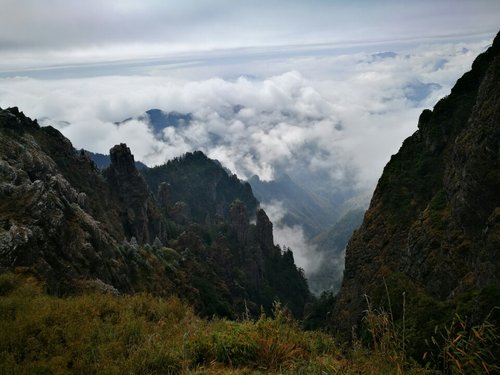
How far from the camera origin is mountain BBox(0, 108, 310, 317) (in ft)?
65.0

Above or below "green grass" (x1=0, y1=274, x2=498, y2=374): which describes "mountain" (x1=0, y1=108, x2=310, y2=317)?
below

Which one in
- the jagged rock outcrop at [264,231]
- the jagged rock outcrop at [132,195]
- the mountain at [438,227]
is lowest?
the jagged rock outcrop at [264,231]

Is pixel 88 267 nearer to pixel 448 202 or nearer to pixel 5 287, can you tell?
pixel 5 287

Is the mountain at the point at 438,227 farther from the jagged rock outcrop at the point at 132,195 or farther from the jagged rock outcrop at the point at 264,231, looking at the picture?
the jagged rock outcrop at the point at 264,231

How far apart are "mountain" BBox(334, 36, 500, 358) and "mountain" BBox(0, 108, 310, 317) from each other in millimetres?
6811

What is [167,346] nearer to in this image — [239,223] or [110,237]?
[110,237]

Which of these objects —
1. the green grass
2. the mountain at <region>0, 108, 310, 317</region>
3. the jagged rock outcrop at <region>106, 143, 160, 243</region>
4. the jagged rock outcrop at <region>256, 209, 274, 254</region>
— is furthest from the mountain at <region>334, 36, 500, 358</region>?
the jagged rock outcrop at <region>256, 209, 274, 254</region>

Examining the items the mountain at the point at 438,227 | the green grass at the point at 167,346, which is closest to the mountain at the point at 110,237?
the green grass at the point at 167,346

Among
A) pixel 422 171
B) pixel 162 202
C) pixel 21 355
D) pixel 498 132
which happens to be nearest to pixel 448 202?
pixel 498 132

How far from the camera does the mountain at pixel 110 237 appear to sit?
1980 centimetres

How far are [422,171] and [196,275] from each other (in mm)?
55317

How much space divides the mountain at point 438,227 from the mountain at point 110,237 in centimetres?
681

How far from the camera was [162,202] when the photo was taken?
172 m

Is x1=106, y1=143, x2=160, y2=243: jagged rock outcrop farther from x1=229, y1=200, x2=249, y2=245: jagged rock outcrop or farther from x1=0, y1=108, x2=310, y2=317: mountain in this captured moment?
x1=229, y1=200, x2=249, y2=245: jagged rock outcrop
